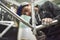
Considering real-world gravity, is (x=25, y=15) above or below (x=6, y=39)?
above

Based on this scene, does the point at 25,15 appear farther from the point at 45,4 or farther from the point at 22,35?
the point at 45,4

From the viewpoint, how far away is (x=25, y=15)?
1617mm

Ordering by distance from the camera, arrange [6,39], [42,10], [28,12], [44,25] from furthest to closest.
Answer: [6,39] < [28,12] < [42,10] < [44,25]

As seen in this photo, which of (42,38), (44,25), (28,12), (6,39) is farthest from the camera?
(6,39)

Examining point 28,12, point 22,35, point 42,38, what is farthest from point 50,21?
point 22,35

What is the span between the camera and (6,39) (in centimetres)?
188

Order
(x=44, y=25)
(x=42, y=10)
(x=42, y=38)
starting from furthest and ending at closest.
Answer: (x=42, y=10), (x=42, y=38), (x=44, y=25)

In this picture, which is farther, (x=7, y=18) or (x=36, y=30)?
(x=7, y=18)

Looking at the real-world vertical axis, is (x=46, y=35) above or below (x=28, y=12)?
below

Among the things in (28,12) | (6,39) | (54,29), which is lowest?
(6,39)

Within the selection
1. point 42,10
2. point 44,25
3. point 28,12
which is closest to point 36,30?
point 44,25

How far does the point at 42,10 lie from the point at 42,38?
0.20 meters

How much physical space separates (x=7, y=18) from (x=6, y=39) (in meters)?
0.23

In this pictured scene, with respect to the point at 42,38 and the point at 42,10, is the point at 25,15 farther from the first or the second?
the point at 42,38
